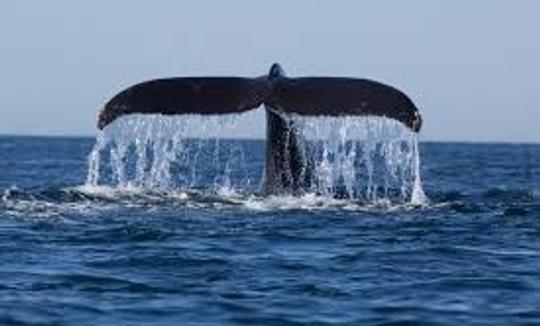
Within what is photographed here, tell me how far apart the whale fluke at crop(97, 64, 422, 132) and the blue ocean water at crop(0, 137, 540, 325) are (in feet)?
3.50

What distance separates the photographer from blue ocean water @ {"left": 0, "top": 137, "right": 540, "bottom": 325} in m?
9.16

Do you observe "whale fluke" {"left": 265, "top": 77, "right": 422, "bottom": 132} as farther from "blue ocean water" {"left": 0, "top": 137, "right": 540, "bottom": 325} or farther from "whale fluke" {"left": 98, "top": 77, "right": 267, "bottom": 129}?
"blue ocean water" {"left": 0, "top": 137, "right": 540, "bottom": 325}

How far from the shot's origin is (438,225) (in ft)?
45.8

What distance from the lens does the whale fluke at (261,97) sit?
45.5 feet

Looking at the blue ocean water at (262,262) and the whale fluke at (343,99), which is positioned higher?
the whale fluke at (343,99)

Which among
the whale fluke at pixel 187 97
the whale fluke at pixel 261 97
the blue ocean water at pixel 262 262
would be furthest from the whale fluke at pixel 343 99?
the blue ocean water at pixel 262 262

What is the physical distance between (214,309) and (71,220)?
5.13 m

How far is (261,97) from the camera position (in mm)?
14359

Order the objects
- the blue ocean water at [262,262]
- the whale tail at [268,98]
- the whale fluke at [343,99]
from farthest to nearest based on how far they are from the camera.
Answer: the whale tail at [268,98]
the whale fluke at [343,99]
the blue ocean water at [262,262]

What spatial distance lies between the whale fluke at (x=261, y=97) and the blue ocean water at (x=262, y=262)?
42.0 inches

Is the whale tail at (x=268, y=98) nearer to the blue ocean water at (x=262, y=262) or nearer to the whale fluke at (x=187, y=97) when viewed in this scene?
the whale fluke at (x=187, y=97)

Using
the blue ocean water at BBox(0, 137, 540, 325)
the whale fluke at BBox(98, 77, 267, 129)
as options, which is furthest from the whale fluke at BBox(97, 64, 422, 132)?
the blue ocean water at BBox(0, 137, 540, 325)

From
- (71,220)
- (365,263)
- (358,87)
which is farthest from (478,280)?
(71,220)

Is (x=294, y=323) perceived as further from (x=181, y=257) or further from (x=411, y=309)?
(x=181, y=257)
